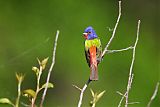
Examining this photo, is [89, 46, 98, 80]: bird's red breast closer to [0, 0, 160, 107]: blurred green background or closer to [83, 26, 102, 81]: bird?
[83, 26, 102, 81]: bird

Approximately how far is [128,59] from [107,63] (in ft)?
1.31

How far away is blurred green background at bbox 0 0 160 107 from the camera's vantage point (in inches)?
370

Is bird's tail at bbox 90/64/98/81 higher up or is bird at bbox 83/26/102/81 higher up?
bird at bbox 83/26/102/81

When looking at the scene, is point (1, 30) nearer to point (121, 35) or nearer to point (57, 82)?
point (57, 82)

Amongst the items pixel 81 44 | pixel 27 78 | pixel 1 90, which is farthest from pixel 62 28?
pixel 1 90

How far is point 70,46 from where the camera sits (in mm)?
9609

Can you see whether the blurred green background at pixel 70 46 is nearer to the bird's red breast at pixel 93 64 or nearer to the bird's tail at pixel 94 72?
→ the bird's red breast at pixel 93 64

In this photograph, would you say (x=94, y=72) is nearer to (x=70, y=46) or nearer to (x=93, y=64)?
(x=93, y=64)

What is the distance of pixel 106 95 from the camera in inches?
372

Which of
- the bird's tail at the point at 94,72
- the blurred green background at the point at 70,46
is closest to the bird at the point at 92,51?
the bird's tail at the point at 94,72

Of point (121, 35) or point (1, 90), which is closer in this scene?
point (1, 90)

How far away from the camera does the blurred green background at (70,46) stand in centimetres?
941

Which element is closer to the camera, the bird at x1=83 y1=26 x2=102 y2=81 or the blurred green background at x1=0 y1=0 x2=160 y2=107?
the bird at x1=83 y1=26 x2=102 y2=81

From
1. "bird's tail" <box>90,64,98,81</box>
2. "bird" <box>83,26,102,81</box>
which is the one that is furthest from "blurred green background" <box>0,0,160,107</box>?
"bird's tail" <box>90,64,98,81</box>
